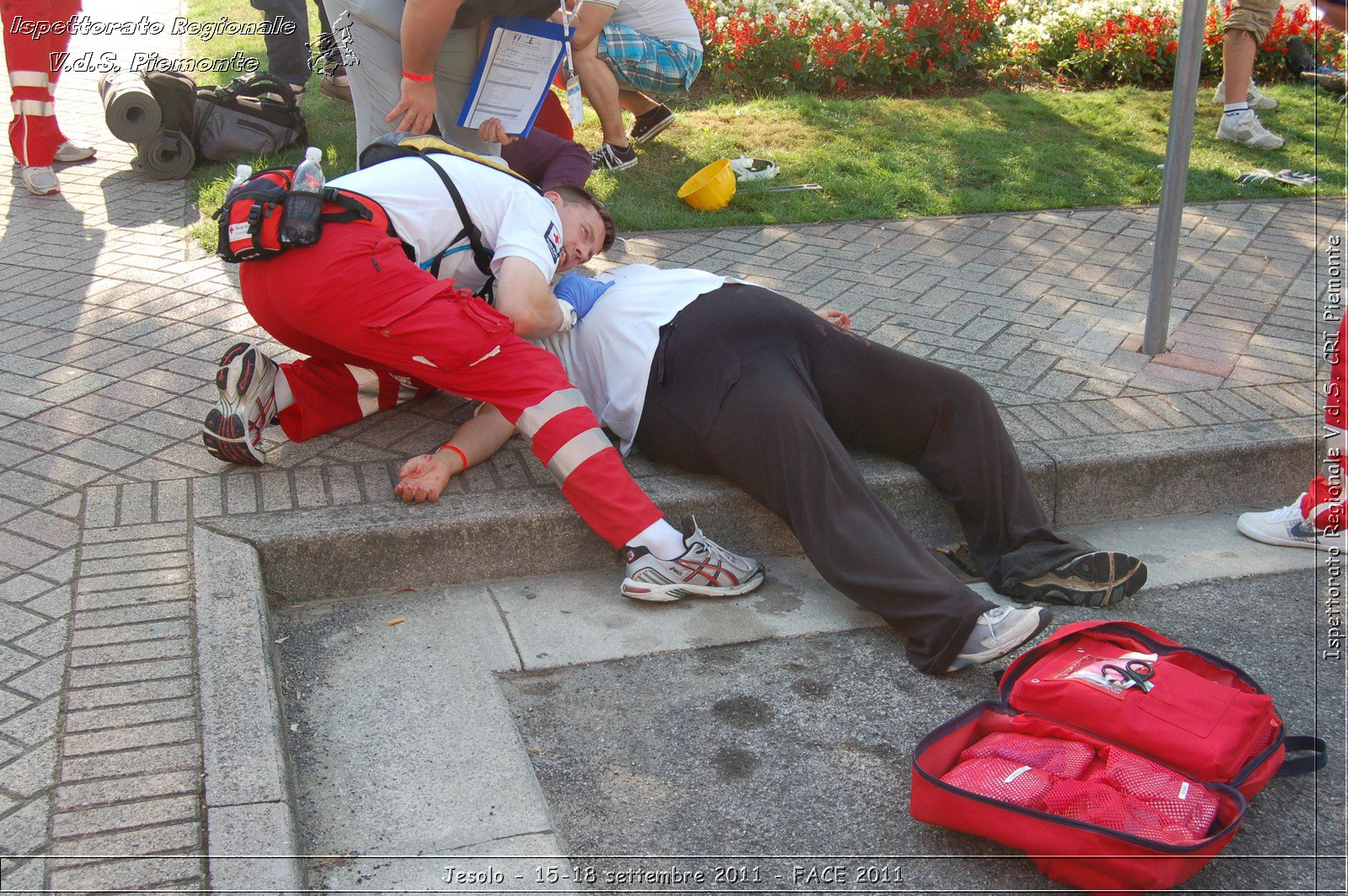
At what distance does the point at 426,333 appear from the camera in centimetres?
301

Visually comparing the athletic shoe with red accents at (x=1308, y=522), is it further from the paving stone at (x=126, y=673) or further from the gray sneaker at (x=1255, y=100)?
the gray sneaker at (x=1255, y=100)

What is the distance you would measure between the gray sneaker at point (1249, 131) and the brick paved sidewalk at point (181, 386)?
3.20 ft

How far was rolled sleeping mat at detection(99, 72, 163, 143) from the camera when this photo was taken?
5.80 m

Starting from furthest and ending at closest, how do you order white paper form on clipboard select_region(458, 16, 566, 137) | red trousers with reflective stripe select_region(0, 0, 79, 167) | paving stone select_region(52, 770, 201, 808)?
red trousers with reflective stripe select_region(0, 0, 79, 167)
white paper form on clipboard select_region(458, 16, 566, 137)
paving stone select_region(52, 770, 201, 808)

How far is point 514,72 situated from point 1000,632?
3.00 meters

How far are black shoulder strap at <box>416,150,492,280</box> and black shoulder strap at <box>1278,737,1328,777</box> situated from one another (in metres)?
2.37

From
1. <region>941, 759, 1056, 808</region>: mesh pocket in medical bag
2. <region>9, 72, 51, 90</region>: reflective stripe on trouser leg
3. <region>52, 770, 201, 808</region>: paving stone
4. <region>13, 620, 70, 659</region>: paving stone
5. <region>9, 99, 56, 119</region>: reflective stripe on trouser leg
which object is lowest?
<region>941, 759, 1056, 808</region>: mesh pocket in medical bag

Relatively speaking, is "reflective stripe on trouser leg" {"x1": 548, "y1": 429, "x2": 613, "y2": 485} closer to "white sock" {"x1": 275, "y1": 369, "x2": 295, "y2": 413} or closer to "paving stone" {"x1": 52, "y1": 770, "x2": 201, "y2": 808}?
"white sock" {"x1": 275, "y1": 369, "x2": 295, "y2": 413}

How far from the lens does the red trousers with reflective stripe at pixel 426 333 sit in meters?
3.00

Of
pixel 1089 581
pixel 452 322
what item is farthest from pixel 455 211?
pixel 1089 581

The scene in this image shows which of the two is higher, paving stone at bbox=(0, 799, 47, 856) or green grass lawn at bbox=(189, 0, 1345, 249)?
green grass lawn at bbox=(189, 0, 1345, 249)

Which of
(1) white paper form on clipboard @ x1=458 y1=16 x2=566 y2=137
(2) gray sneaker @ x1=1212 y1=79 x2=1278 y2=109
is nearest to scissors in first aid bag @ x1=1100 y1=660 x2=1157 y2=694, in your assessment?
(1) white paper form on clipboard @ x1=458 y1=16 x2=566 y2=137

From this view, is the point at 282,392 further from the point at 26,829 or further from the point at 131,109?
the point at 131,109

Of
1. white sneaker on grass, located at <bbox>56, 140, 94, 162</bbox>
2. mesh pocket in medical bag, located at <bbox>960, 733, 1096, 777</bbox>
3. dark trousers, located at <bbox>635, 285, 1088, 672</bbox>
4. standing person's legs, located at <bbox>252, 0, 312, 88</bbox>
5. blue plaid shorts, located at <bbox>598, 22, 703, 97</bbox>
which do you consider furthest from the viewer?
standing person's legs, located at <bbox>252, 0, 312, 88</bbox>
